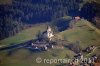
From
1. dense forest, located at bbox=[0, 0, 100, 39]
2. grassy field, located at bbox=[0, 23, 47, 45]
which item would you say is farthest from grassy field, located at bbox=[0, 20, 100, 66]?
dense forest, located at bbox=[0, 0, 100, 39]

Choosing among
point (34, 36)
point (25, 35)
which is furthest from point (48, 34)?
point (25, 35)

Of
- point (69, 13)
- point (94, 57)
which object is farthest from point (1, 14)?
point (94, 57)

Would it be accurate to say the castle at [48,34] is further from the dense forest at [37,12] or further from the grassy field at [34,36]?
the dense forest at [37,12]

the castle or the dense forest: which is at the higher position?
the dense forest

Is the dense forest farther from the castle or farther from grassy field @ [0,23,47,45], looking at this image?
the castle

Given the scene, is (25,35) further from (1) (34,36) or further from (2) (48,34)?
(2) (48,34)

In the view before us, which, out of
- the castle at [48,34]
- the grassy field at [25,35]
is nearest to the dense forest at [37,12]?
the grassy field at [25,35]
